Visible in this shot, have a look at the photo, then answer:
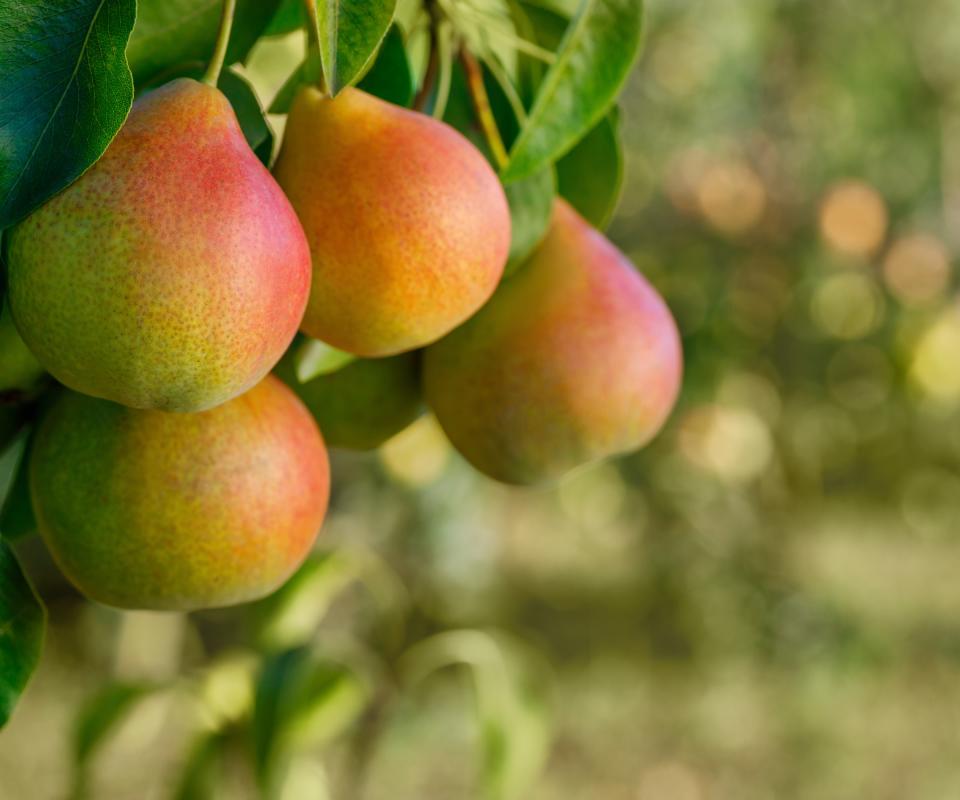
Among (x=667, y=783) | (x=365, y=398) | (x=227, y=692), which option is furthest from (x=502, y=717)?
(x=667, y=783)

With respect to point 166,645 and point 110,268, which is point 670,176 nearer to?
point 166,645

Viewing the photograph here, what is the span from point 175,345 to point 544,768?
3.02 m

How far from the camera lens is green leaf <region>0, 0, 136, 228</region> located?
0.41 m

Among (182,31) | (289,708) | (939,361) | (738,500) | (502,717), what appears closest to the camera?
(182,31)

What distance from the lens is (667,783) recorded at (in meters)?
3.33

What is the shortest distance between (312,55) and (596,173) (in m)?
0.19

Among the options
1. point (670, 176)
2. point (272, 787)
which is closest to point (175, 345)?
point (272, 787)

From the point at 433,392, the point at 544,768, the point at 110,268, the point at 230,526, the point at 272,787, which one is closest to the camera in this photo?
the point at 110,268

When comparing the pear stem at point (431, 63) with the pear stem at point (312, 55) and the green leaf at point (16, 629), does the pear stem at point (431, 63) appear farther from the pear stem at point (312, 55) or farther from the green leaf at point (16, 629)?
the green leaf at point (16, 629)

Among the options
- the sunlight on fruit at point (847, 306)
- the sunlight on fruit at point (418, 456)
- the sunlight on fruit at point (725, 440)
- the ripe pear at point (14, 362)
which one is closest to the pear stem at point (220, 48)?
the ripe pear at point (14, 362)

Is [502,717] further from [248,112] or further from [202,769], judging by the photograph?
[248,112]

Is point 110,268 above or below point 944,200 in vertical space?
above

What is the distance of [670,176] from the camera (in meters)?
2.84

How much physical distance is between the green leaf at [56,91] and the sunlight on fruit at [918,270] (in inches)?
96.8
